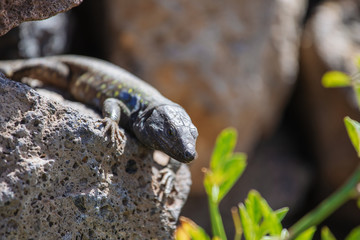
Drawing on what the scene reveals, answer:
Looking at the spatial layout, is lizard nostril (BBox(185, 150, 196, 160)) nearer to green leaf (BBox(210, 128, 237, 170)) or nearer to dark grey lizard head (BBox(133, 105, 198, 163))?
dark grey lizard head (BBox(133, 105, 198, 163))

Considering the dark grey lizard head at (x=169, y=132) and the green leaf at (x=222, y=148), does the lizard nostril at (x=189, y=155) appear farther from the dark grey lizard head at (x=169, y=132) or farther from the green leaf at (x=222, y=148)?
the green leaf at (x=222, y=148)

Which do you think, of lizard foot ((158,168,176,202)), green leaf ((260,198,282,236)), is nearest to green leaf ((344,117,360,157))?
green leaf ((260,198,282,236))

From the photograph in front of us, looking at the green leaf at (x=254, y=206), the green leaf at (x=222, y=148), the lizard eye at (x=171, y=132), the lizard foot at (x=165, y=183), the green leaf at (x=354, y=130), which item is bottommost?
the lizard foot at (x=165, y=183)

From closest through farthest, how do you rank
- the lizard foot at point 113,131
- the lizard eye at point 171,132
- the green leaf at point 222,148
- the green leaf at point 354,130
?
the green leaf at point 354,130 → the lizard foot at point 113,131 → the lizard eye at point 171,132 → the green leaf at point 222,148

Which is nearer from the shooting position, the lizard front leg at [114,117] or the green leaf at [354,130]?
the green leaf at [354,130]

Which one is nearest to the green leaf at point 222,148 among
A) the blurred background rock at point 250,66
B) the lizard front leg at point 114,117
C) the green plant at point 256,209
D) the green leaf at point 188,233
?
the green plant at point 256,209

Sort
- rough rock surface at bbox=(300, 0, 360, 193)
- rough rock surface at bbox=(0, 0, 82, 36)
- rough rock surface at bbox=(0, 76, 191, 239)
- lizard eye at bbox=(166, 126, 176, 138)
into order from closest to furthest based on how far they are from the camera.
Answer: rough rock surface at bbox=(0, 76, 191, 239), rough rock surface at bbox=(0, 0, 82, 36), lizard eye at bbox=(166, 126, 176, 138), rough rock surface at bbox=(300, 0, 360, 193)

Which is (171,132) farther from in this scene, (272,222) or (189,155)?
(272,222)
